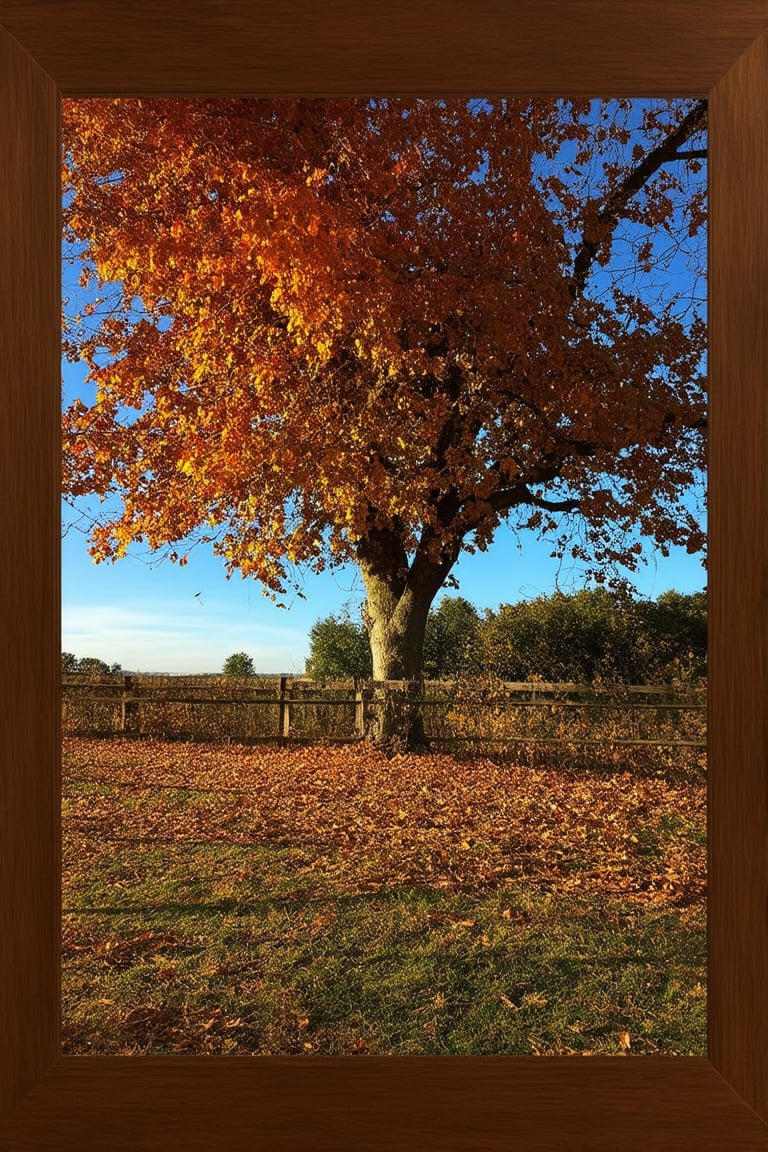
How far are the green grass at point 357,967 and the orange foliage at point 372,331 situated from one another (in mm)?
1820

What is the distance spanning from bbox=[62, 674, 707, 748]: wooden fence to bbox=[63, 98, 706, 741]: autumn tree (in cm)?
25

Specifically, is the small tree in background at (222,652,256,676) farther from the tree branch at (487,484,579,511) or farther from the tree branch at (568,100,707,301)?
the tree branch at (568,100,707,301)

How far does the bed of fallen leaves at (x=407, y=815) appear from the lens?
373 cm

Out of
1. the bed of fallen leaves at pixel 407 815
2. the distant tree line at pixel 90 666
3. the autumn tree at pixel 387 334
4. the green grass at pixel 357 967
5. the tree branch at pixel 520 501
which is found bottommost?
the green grass at pixel 357 967

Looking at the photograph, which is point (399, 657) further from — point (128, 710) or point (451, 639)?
point (128, 710)

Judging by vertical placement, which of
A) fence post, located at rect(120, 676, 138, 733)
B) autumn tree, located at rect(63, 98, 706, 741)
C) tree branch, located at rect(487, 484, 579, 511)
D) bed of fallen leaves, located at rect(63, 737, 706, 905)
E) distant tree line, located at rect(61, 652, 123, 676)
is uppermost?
autumn tree, located at rect(63, 98, 706, 741)

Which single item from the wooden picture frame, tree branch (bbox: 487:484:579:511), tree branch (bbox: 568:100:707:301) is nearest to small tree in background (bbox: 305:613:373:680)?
tree branch (bbox: 487:484:579:511)

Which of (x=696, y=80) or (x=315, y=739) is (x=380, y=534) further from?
(x=696, y=80)

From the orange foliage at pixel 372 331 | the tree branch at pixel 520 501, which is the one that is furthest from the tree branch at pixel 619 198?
the tree branch at pixel 520 501

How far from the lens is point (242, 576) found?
14.7 ft

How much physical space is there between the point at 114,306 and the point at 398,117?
6.46 ft

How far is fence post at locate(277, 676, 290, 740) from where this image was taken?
488 centimetres

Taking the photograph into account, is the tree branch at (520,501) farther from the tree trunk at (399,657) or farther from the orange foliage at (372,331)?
the tree trunk at (399,657)
